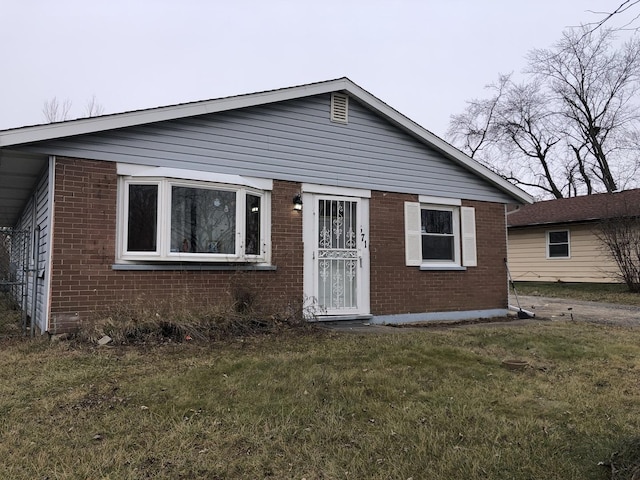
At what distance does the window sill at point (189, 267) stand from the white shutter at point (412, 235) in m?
2.92

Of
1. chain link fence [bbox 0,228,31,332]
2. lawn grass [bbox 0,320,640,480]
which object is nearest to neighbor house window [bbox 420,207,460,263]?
lawn grass [bbox 0,320,640,480]

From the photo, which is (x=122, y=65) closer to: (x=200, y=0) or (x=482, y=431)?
(x=200, y=0)

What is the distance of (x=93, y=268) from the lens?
6.52 m

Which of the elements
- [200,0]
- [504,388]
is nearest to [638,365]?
[504,388]

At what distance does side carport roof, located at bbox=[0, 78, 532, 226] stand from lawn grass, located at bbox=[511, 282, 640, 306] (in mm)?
6068

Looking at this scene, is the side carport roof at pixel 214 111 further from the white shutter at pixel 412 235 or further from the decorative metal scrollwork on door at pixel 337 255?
the decorative metal scrollwork on door at pixel 337 255

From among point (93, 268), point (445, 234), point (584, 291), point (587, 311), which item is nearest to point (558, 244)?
point (584, 291)

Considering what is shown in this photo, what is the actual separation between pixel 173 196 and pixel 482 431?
5.48 meters

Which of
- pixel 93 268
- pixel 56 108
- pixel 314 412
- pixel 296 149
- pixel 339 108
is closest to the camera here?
pixel 314 412

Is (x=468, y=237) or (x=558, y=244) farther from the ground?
(x=558, y=244)

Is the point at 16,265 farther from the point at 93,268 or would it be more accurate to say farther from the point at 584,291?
the point at 584,291

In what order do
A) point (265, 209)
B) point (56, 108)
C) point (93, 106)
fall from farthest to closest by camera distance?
1. point (93, 106)
2. point (56, 108)
3. point (265, 209)

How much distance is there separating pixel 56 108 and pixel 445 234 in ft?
87.0

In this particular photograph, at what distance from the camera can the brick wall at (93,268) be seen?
632 cm
